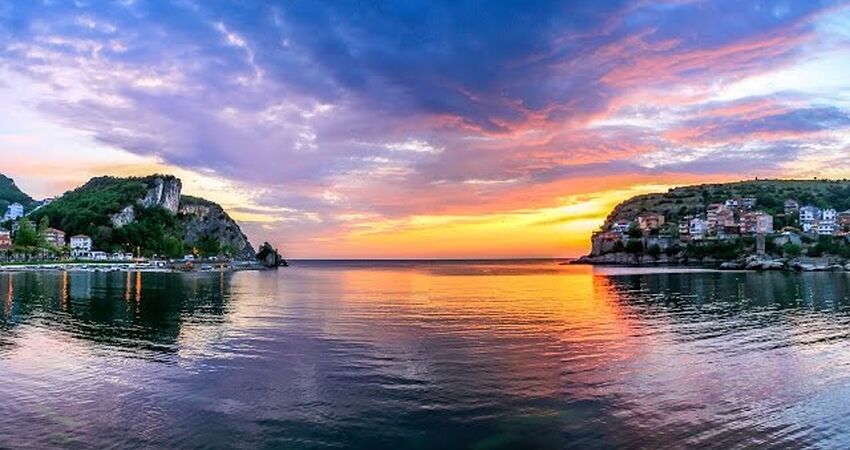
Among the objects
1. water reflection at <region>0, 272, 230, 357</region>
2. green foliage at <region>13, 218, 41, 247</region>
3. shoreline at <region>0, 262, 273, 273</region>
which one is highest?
green foliage at <region>13, 218, 41, 247</region>

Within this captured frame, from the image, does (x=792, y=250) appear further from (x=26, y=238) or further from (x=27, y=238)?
(x=26, y=238)

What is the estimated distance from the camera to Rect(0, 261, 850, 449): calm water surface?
18.9m

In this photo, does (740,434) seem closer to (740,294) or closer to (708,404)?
(708,404)

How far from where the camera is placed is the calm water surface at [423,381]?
18922 millimetres

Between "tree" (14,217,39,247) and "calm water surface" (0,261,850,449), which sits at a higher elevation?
"tree" (14,217,39,247)

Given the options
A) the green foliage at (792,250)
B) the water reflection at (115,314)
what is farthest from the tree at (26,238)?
the green foliage at (792,250)

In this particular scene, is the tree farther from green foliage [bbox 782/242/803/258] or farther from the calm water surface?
green foliage [bbox 782/242/803/258]

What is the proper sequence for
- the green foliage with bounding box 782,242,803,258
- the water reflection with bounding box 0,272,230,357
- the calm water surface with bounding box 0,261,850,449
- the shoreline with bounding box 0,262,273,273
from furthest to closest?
the green foliage with bounding box 782,242,803,258
the shoreline with bounding box 0,262,273,273
the water reflection with bounding box 0,272,230,357
the calm water surface with bounding box 0,261,850,449

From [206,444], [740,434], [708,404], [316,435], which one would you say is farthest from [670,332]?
[206,444]

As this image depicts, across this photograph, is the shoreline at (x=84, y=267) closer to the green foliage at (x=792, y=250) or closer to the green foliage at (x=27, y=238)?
the green foliage at (x=27, y=238)

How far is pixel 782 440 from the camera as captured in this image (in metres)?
18.6

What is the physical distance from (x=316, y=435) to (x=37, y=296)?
7087 cm

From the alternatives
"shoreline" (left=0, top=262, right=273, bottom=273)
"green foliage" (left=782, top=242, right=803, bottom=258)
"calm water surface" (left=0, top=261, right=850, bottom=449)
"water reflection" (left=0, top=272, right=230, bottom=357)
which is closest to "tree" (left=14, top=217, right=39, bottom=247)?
"shoreline" (left=0, top=262, right=273, bottom=273)

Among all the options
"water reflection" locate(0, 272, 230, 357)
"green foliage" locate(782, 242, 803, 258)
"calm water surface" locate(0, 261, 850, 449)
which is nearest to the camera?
"calm water surface" locate(0, 261, 850, 449)
